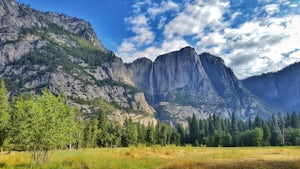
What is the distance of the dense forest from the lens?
3148cm

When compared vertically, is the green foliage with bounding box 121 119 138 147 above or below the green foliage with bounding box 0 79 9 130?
below

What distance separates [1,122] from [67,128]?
46.1 m

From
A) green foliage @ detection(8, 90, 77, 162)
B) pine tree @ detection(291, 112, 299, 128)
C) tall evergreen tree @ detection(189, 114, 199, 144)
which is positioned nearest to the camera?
green foliage @ detection(8, 90, 77, 162)

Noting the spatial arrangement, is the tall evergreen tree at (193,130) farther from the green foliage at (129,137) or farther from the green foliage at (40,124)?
the green foliage at (40,124)

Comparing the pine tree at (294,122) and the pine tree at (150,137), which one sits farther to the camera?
the pine tree at (294,122)

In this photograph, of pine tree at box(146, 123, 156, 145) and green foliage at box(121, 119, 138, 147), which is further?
pine tree at box(146, 123, 156, 145)

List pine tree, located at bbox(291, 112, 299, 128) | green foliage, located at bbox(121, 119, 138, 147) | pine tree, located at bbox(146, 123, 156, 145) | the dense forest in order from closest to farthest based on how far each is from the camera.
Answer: the dense forest, green foliage, located at bbox(121, 119, 138, 147), pine tree, located at bbox(146, 123, 156, 145), pine tree, located at bbox(291, 112, 299, 128)

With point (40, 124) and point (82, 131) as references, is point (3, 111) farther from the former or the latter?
point (40, 124)

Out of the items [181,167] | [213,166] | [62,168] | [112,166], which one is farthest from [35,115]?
[213,166]

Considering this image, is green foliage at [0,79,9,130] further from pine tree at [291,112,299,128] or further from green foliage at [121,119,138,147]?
pine tree at [291,112,299,128]

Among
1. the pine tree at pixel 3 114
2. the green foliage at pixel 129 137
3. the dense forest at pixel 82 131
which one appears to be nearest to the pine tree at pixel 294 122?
the dense forest at pixel 82 131

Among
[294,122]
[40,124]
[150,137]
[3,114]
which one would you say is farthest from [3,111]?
[294,122]

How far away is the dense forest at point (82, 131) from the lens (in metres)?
31.5

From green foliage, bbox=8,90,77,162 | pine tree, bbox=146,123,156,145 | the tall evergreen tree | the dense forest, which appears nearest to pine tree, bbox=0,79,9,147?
the dense forest
